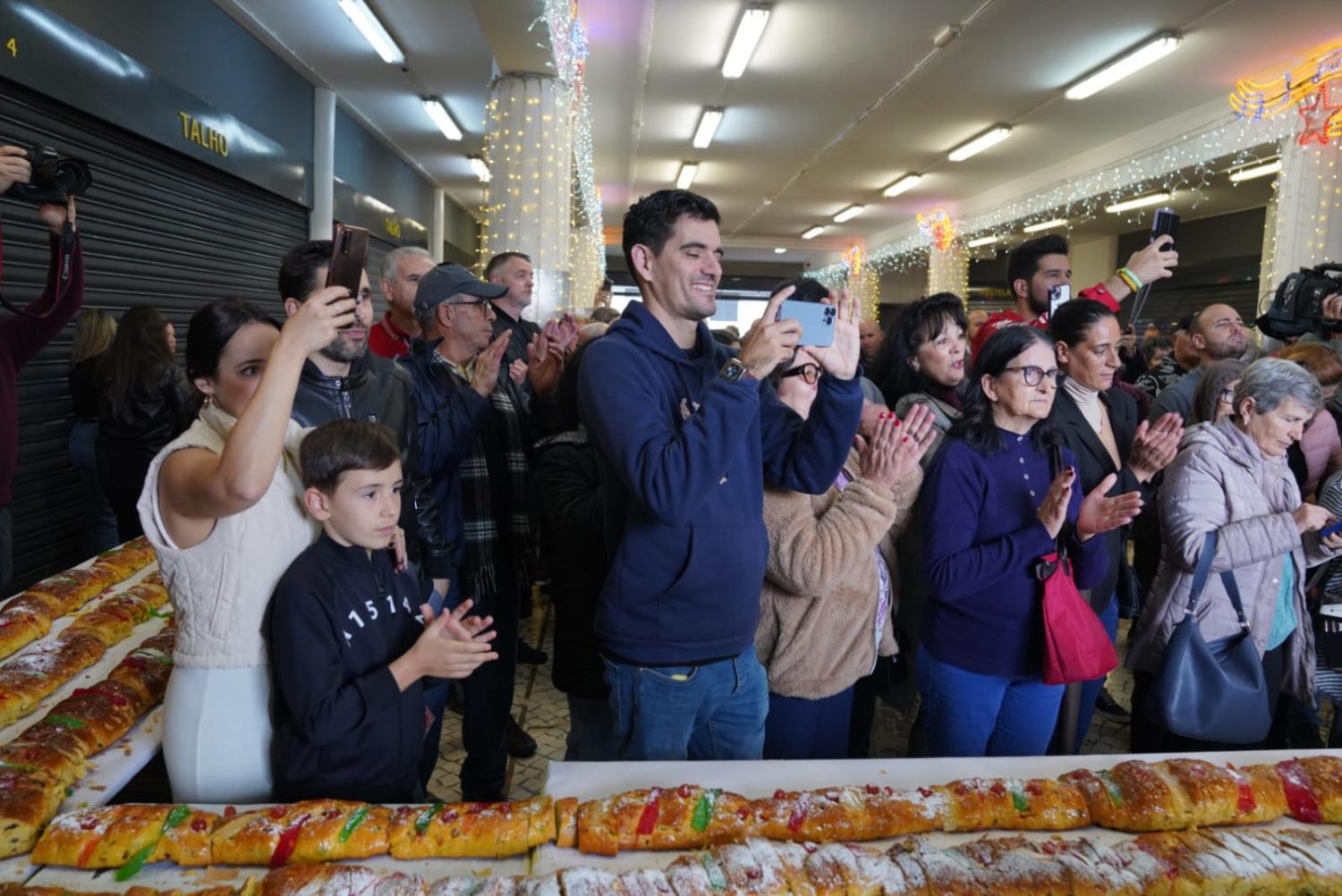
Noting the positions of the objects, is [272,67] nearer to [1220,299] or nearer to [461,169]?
[461,169]

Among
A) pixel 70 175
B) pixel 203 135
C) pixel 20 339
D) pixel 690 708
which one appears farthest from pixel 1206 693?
pixel 203 135

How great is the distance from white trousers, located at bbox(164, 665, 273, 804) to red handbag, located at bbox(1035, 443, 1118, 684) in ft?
6.02

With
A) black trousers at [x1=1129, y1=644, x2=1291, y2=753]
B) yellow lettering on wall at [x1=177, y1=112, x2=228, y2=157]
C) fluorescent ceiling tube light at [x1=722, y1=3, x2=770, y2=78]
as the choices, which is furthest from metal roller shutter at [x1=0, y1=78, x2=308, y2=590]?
black trousers at [x1=1129, y1=644, x2=1291, y2=753]

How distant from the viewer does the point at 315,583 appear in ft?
4.76

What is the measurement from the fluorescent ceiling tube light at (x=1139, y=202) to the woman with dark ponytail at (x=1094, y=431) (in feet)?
32.5

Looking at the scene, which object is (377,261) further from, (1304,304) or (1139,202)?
(1139,202)

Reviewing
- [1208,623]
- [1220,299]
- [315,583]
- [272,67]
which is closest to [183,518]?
[315,583]

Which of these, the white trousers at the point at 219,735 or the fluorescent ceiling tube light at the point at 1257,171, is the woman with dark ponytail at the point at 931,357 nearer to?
the white trousers at the point at 219,735

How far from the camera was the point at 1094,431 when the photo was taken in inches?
103

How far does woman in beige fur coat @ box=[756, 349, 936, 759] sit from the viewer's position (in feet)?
6.27

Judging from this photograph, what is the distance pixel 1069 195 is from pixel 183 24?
419 inches

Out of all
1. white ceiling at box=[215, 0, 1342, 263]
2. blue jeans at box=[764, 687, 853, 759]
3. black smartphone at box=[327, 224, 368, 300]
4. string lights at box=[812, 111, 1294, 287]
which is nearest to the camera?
black smartphone at box=[327, 224, 368, 300]

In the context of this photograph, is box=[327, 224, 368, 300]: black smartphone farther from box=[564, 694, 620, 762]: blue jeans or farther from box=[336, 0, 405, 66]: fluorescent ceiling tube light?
box=[336, 0, 405, 66]: fluorescent ceiling tube light

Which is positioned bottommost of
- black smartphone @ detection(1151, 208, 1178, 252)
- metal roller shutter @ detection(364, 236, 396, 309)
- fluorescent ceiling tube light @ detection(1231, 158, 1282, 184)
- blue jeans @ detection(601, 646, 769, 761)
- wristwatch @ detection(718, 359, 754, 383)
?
blue jeans @ detection(601, 646, 769, 761)
